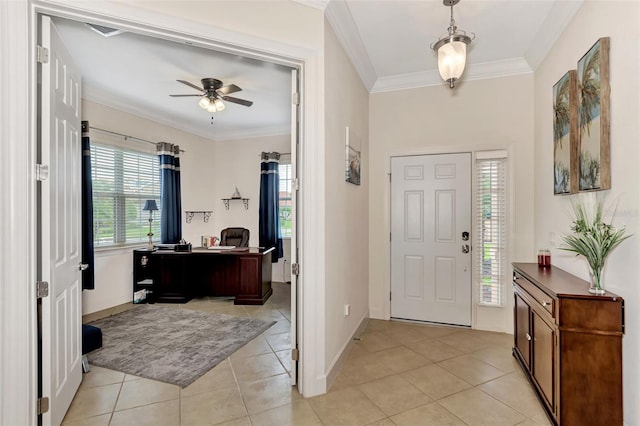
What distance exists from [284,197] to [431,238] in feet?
10.5

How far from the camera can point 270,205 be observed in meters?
5.89

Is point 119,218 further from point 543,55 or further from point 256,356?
point 543,55

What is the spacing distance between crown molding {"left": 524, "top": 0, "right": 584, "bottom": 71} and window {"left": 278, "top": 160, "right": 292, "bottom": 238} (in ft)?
13.5

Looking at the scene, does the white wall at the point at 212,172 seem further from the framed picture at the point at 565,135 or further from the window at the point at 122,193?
the framed picture at the point at 565,135

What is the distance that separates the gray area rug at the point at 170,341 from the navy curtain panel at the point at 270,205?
6.25 feet

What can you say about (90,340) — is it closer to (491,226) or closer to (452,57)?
(452,57)

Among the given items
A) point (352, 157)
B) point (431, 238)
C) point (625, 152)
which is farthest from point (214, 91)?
point (625, 152)

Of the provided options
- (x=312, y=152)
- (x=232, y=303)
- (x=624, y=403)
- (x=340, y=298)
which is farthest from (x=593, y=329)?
(x=232, y=303)

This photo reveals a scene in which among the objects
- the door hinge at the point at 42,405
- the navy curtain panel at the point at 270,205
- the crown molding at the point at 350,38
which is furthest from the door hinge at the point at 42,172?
the navy curtain panel at the point at 270,205

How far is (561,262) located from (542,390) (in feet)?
3.60

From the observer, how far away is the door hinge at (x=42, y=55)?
66.7 inches

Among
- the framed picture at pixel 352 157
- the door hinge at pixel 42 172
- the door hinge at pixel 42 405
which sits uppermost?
the framed picture at pixel 352 157

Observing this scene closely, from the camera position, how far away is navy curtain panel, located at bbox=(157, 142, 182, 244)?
17.2 feet

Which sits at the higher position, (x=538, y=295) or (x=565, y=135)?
(x=565, y=135)
